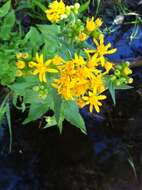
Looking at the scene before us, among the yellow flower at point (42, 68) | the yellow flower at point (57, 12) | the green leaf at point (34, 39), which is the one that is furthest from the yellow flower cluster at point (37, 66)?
the green leaf at point (34, 39)

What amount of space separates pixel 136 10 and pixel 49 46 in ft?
4.40

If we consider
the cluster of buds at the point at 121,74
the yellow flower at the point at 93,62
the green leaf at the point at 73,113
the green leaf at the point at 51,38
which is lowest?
the green leaf at the point at 73,113

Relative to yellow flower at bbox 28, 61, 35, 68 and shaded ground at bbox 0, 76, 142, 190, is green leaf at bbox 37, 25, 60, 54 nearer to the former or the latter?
yellow flower at bbox 28, 61, 35, 68

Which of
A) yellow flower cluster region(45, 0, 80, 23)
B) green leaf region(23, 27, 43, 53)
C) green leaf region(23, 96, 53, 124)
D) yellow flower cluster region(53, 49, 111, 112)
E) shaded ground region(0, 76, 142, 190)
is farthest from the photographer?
shaded ground region(0, 76, 142, 190)

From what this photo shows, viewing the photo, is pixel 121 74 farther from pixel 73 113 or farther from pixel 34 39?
pixel 34 39

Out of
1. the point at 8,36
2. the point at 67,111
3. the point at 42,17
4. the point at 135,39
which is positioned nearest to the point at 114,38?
the point at 135,39

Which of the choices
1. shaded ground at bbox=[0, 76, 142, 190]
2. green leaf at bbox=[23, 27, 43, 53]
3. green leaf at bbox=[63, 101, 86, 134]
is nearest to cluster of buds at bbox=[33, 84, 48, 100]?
green leaf at bbox=[63, 101, 86, 134]

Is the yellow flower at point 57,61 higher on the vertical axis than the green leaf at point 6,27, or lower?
lower

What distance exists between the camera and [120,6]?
2.47 m

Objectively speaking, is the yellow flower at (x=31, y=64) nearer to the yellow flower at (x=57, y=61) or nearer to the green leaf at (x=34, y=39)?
the yellow flower at (x=57, y=61)

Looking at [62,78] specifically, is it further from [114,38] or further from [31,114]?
[114,38]

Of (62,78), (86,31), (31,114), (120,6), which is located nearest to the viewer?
(62,78)

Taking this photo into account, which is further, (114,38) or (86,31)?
(114,38)

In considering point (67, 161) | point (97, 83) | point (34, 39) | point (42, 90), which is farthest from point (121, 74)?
point (67, 161)
